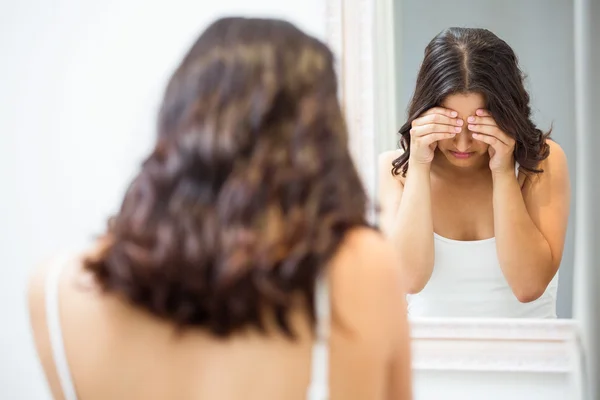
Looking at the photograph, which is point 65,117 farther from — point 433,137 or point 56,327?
point 56,327

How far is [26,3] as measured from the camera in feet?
4.57

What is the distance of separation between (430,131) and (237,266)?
0.64 metres

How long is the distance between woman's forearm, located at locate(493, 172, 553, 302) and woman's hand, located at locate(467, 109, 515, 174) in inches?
0.7

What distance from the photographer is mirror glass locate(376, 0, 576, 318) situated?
1069 mm

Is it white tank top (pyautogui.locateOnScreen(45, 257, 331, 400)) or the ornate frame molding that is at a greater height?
white tank top (pyautogui.locateOnScreen(45, 257, 331, 400))

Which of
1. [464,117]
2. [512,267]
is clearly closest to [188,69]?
[464,117]

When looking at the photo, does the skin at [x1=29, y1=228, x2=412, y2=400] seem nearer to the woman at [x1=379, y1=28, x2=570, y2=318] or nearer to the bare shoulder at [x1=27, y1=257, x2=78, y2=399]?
the bare shoulder at [x1=27, y1=257, x2=78, y2=399]

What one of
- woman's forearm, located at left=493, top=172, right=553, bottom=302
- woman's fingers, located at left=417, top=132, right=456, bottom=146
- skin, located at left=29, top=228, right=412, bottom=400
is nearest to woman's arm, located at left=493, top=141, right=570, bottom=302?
woman's forearm, located at left=493, top=172, right=553, bottom=302

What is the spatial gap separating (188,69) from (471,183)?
0.65 metres

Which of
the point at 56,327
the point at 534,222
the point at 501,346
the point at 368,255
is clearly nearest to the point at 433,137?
the point at 534,222

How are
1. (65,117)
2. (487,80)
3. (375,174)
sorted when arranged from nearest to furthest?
(487,80) → (375,174) → (65,117)

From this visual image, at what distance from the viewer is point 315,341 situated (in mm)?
554

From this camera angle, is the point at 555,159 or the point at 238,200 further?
the point at 555,159

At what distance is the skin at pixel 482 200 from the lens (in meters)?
1.07
